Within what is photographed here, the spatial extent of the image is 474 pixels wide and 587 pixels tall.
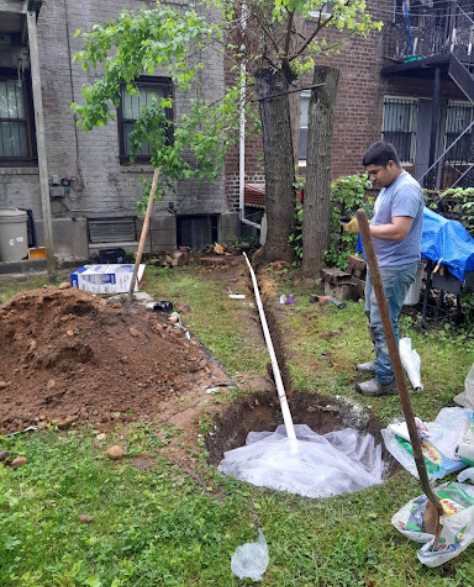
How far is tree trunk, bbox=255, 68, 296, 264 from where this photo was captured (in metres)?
7.95

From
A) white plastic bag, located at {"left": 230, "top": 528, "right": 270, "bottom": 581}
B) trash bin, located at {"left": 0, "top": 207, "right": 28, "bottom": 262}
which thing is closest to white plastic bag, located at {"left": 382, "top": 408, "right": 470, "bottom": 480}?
white plastic bag, located at {"left": 230, "top": 528, "right": 270, "bottom": 581}

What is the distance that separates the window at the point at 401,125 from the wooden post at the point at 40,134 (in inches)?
342

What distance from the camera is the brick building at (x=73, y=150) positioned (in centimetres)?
872

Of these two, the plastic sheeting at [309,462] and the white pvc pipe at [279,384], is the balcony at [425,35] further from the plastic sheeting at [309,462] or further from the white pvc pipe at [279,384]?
the plastic sheeting at [309,462]

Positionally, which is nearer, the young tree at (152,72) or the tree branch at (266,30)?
the young tree at (152,72)

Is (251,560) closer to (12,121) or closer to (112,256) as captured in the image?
(112,256)

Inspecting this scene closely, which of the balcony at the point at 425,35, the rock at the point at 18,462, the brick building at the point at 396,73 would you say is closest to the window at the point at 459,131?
the brick building at the point at 396,73

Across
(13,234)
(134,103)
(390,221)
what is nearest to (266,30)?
(134,103)

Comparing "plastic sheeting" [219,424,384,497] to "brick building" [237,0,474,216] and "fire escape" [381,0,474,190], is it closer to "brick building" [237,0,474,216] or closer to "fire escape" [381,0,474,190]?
"brick building" [237,0,474,216]

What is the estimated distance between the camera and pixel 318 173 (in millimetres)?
7477

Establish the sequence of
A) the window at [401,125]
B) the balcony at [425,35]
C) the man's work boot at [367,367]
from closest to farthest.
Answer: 1. the man's work boot at [367,367]
2. the balcony at [425,35]
3. the window at [401,125]

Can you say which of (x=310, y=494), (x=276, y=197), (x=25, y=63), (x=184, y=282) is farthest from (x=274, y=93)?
(x=310, y=494)

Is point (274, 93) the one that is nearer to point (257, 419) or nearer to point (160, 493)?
point (257, 419)

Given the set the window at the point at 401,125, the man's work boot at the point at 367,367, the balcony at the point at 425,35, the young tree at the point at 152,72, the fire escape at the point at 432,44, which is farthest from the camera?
the window at the point at 401,125
